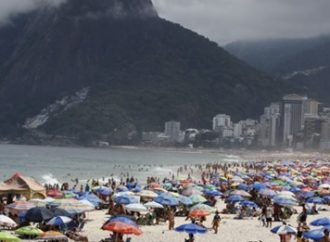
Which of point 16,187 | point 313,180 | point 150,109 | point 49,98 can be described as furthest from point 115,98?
point 16,187

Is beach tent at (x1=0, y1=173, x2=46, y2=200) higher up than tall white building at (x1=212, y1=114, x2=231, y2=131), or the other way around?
tall white building at (x1=212, y1=114, x2=231, y2=131)

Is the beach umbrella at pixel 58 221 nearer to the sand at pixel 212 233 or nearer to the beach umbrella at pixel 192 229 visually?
the sand at pixel 212 233

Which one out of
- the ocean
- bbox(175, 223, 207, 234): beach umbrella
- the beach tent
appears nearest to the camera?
bbox(175, 223, 207, 234): beach umbrella

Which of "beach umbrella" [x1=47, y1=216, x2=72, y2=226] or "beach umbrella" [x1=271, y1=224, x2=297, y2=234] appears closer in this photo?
"beach umbrella" [x1=271, y1=224, x2=297, y2=234]

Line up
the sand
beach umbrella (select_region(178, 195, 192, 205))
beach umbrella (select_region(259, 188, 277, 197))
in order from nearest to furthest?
1. the sand
2. beach umbrella (select_region(178, 195, 192, 205))
3. beach umbrella (select_region(259, 188, 277, 197))

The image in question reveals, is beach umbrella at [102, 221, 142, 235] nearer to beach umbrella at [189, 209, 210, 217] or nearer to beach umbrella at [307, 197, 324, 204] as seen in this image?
beach umbrella at [189, 209, 210, 217]

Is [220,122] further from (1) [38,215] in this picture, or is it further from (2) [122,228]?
(2) [122,228]

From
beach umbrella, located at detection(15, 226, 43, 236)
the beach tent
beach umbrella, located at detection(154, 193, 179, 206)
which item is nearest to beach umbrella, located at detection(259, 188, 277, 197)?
beach umbrella, located at detection(154, 193, 179, 206)

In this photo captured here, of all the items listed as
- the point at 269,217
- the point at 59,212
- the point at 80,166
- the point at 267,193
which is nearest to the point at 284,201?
the point at 269,217
